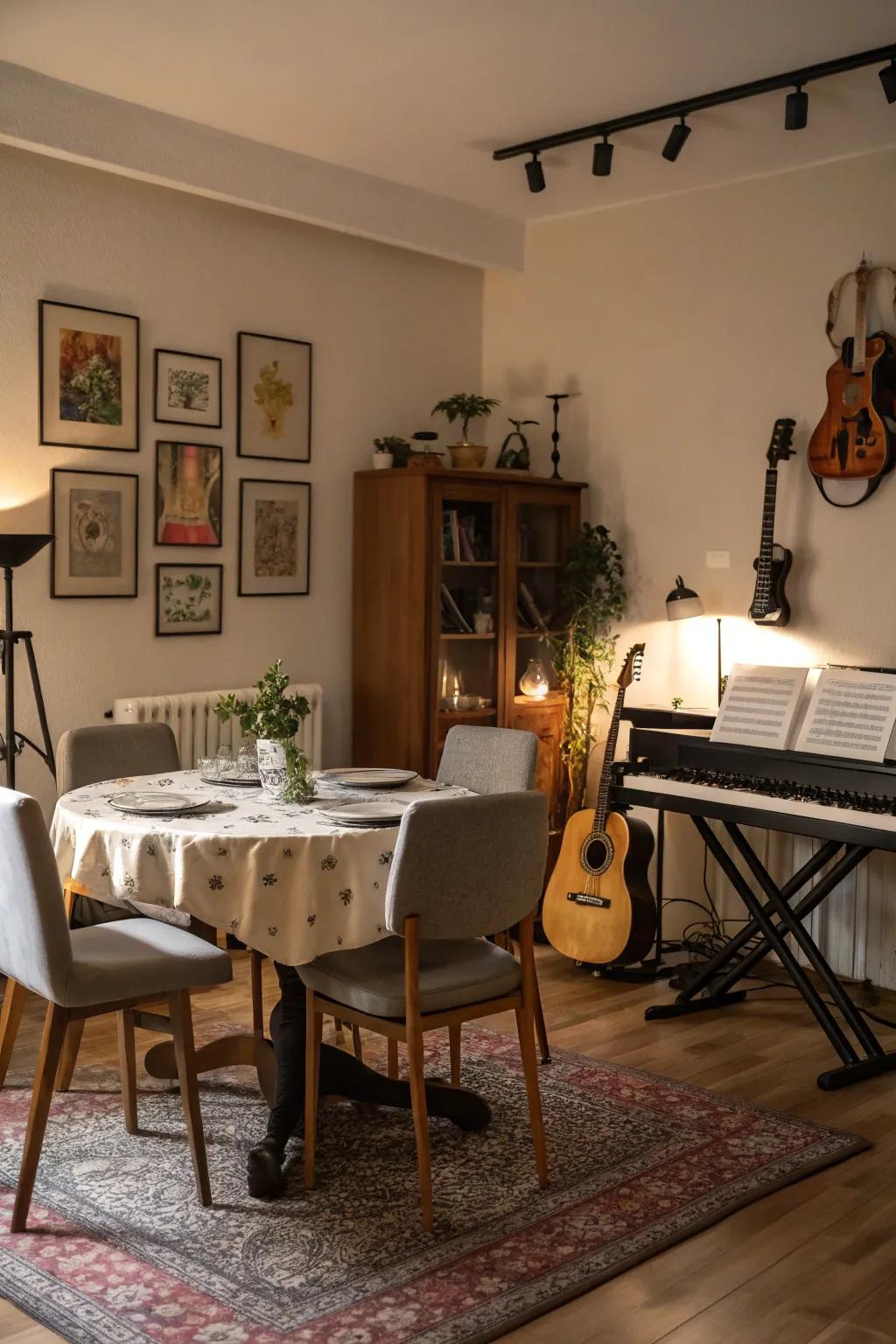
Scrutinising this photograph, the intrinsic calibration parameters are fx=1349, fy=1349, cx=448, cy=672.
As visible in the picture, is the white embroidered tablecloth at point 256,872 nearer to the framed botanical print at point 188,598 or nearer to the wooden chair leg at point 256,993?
the wooden chair leg at point 256,993

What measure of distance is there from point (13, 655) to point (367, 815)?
68.1 inches

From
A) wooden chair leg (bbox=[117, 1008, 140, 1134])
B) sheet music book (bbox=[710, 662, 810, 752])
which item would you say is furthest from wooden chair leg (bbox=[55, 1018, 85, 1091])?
sheet music book (bbox=[710, 662, 810, 752])

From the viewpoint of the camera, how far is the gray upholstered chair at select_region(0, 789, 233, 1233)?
271cm

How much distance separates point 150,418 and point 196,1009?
2044 mm

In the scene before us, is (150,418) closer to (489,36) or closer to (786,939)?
(489,36)

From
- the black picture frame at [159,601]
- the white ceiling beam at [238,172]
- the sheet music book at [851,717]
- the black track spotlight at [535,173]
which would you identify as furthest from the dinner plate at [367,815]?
the black track spotlight at [535,173]

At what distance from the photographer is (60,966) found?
108 inches

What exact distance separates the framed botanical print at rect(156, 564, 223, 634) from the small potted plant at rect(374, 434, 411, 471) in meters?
0.80

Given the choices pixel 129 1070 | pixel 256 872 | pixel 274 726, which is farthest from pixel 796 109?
pixel 129 1070

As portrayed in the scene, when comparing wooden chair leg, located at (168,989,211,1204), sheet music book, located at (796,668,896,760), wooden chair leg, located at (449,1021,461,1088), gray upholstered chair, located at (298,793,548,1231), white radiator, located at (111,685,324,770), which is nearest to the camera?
gray upholstered chair, located at (298,793,548,1231)

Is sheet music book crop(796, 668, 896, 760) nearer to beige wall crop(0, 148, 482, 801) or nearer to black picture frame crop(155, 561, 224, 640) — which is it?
beige wall crop(0, 148, 482, 801)

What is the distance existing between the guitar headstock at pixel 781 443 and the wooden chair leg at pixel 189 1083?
2906 millimetres

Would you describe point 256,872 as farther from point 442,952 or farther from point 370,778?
point 370,778

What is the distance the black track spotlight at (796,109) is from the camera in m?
3.91
